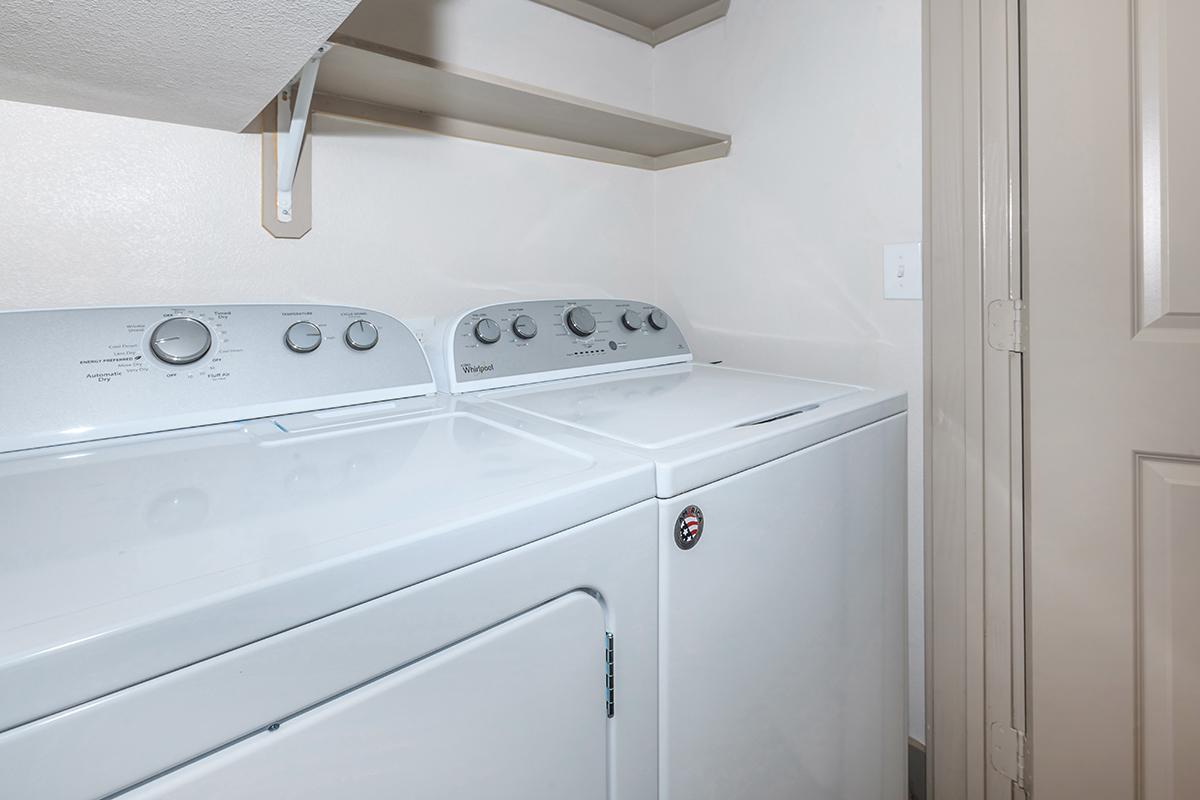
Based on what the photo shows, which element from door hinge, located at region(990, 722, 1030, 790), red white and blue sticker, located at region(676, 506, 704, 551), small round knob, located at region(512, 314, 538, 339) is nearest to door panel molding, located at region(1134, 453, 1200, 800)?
door hinge, located at region(990, 722, 1030, 790)

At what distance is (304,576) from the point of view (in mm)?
473

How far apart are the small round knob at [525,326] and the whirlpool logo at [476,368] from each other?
0.11 m

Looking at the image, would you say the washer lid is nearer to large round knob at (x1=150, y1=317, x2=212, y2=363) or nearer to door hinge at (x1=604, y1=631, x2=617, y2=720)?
door hinge at (x1=604, y1=631, x2=617, y2=720)

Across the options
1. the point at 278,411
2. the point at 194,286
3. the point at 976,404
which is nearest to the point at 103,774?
the point at 278,411

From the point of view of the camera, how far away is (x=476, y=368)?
3.98 ft

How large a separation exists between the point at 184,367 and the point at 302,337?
173mm

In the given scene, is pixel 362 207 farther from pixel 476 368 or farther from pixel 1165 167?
pixel 1165 167

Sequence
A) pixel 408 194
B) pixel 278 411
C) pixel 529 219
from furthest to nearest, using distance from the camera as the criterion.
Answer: pixel 529 219 → pixel 408 194 → pixel 278 411

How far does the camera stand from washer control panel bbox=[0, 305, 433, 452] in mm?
815

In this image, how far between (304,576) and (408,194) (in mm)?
1162

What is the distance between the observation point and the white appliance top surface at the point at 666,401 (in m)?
0.88

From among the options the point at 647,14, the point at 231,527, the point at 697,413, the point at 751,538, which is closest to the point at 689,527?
the point at 751,538

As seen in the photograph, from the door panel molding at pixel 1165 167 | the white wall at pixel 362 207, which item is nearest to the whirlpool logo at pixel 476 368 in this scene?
the white wall at pixel 362 207

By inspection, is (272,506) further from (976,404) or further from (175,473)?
(976,404)
